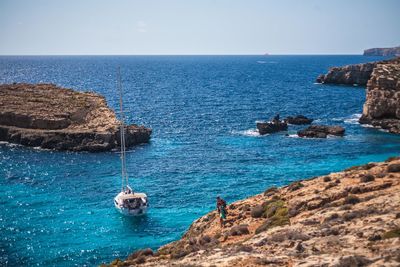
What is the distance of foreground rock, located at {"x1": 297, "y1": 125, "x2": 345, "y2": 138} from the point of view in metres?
94.9

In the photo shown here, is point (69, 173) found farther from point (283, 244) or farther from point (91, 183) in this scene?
point (283, 244)

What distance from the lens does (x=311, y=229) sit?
2320 cm

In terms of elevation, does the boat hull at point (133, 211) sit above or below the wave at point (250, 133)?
below

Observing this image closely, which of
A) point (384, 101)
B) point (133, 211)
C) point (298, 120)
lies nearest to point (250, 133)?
point (298, 120)

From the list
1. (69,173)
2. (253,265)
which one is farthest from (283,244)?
(69,173)

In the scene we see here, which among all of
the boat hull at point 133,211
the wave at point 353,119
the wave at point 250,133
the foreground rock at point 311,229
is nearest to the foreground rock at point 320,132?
the wave at point 250,133

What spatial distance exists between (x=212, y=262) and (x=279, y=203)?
38.9ft

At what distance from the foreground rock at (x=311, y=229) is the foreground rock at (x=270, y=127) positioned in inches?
2515

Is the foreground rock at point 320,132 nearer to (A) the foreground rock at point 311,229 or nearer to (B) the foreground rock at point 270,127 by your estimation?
(B) the foreground rock at point 270,127

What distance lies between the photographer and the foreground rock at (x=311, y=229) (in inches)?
754

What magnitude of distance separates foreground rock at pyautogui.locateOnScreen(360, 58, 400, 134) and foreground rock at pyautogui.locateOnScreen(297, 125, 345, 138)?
40.4 feet

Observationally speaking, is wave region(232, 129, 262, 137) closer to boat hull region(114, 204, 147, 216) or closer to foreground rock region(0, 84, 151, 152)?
foreground rock region(0, 84, 151, 152)

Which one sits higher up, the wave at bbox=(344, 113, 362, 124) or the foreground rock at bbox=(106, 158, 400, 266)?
the foreground rock at bbox=(106, 158, 400, 266)

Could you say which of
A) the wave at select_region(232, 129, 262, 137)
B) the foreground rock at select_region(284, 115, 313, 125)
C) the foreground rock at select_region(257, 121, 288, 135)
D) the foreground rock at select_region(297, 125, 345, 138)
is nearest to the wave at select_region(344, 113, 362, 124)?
the foreground rock at select_region(284, 115, 313, 125)
